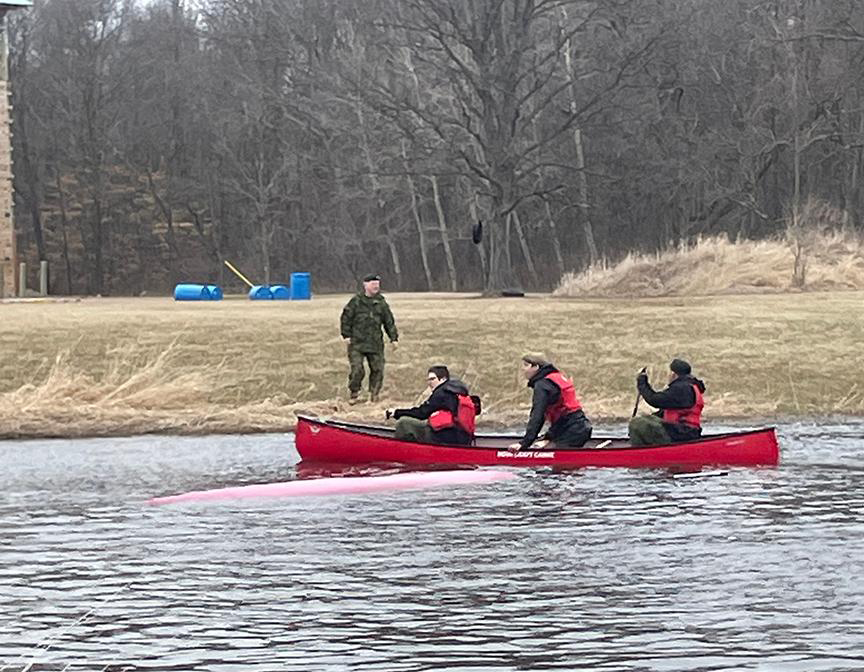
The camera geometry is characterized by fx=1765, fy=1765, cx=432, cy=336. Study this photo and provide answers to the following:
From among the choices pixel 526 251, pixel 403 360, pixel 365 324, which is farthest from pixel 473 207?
pixel 365 324

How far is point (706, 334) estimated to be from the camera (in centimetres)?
3497

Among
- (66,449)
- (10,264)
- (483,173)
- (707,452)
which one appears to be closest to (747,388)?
(707,452)

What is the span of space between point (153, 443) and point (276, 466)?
12.5 feet

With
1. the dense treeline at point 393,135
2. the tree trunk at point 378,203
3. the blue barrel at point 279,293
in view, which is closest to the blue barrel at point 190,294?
the blue barrel at point 279,293

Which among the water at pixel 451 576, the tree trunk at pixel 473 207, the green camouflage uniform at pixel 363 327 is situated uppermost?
the tree trunk at pixel 473 207

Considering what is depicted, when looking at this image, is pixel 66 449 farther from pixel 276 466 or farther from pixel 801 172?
pixel 801 172

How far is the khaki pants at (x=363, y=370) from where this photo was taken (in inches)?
1095

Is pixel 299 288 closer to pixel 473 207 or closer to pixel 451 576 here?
pixel 473 207

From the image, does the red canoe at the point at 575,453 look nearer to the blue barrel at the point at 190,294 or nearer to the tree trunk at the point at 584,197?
A: the blue barrel at the point at 190,294

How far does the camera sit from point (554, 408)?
69.9ft

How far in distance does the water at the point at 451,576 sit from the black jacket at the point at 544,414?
0.51 meters

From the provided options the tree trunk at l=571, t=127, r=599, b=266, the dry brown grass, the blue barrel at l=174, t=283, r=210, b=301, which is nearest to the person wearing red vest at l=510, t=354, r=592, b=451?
the dry brown grass

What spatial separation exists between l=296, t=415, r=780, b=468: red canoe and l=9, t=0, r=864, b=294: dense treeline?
33.5 meters

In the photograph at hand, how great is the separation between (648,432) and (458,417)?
2299mm
